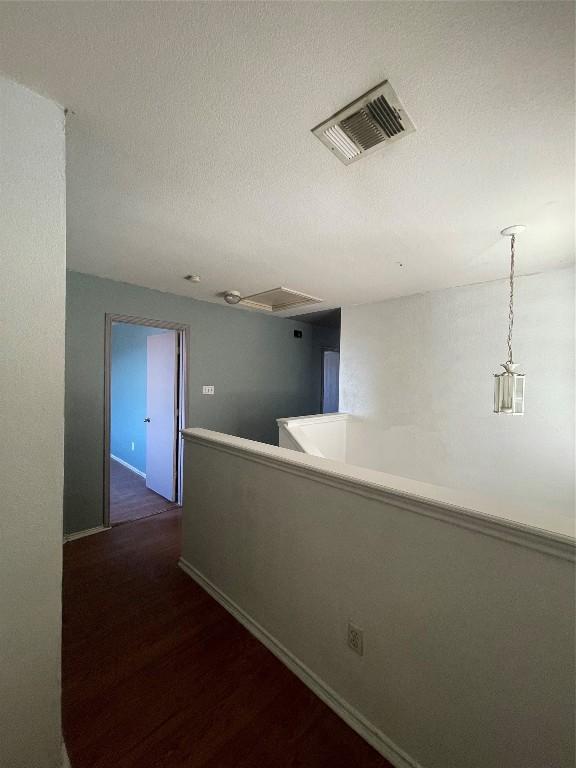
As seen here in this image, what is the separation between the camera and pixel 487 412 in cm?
307

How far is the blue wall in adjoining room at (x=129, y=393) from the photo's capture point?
4.72 meters

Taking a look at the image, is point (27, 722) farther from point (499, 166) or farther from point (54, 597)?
point (499, 166)

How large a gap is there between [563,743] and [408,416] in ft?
9.48

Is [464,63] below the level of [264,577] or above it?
above

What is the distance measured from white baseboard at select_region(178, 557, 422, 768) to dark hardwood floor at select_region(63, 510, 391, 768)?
28 millimetres

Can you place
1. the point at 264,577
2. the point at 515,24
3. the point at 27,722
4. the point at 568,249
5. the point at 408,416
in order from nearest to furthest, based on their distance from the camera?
the point at 515,24, the point at 27,722, the point at 264,577, the point at 568,249, the point at 408,416

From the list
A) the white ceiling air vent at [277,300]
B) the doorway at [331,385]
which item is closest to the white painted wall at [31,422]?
the white ceiling air vent at [277,300]

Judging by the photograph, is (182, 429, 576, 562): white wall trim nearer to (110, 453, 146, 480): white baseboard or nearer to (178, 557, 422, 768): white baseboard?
(178, 557, 422, 768): white baseboard

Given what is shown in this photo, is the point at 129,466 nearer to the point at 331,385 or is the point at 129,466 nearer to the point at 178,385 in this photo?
the point at 178,385

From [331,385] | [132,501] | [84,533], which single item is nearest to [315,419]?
[132,501]

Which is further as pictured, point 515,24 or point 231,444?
point 231,444

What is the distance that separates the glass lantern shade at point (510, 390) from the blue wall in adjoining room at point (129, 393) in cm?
415

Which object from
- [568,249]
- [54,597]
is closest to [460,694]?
[54,597]

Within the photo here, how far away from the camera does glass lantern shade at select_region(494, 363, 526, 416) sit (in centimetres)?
205
